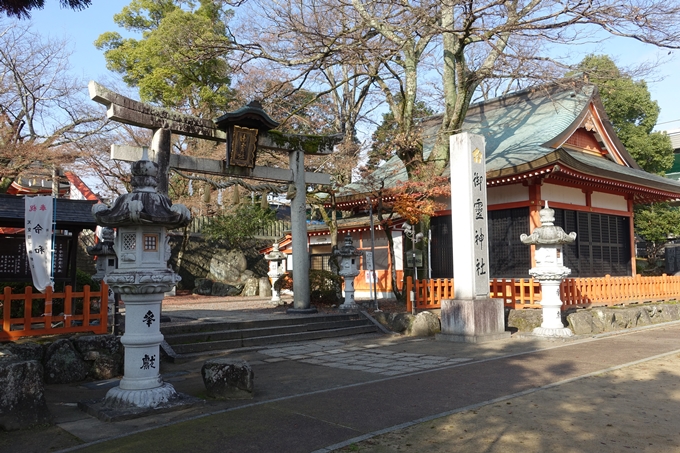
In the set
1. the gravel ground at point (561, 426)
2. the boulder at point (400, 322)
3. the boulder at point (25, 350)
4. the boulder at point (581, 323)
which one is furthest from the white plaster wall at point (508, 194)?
the boulder at point (25, 350)

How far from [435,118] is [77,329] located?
1886 cm

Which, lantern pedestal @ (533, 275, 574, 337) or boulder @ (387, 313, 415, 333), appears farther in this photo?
boulder @ (387, 313, 415, 333)

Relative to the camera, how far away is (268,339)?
37.7 feet

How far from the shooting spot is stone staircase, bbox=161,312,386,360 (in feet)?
33.9

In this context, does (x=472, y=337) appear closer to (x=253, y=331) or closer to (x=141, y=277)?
(x=253, y=331)

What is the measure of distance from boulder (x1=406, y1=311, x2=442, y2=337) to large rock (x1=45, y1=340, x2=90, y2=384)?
24.0ft

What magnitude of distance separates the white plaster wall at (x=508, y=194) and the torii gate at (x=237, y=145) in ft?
18.1

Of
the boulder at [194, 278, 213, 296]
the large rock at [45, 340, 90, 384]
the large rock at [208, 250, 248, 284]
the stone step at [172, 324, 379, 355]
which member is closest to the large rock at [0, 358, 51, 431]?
the large rock at [45, 340, 90, 384]

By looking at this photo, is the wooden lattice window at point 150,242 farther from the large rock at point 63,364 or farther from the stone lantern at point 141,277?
the large rock at point 63,364

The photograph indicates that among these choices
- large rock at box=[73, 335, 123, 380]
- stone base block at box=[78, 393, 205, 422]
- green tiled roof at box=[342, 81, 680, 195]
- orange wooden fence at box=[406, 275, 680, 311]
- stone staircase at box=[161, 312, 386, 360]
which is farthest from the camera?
green tiled roof at box=[342, 81, 680, 195]

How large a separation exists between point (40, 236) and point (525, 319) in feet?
37.0

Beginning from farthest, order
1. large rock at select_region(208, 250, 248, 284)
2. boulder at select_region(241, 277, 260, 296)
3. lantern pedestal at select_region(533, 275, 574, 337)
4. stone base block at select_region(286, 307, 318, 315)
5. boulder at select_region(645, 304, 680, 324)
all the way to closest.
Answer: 1. large rock at select_region(208, 250, 248, 284)
2. boulder at select_region(241, 277, 260, 296)
3. boulder at select_region(645, 304, 680, 324)
4. stone base block at select_region(286, 307, 318, 315)
5. lantern pedestal at select_region(533, 275, 574, 337)

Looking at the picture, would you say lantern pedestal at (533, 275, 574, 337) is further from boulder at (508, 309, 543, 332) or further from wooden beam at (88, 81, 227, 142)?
wooden beam at (88, 81, 227, 142)

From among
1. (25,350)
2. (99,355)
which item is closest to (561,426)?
(99,355)
